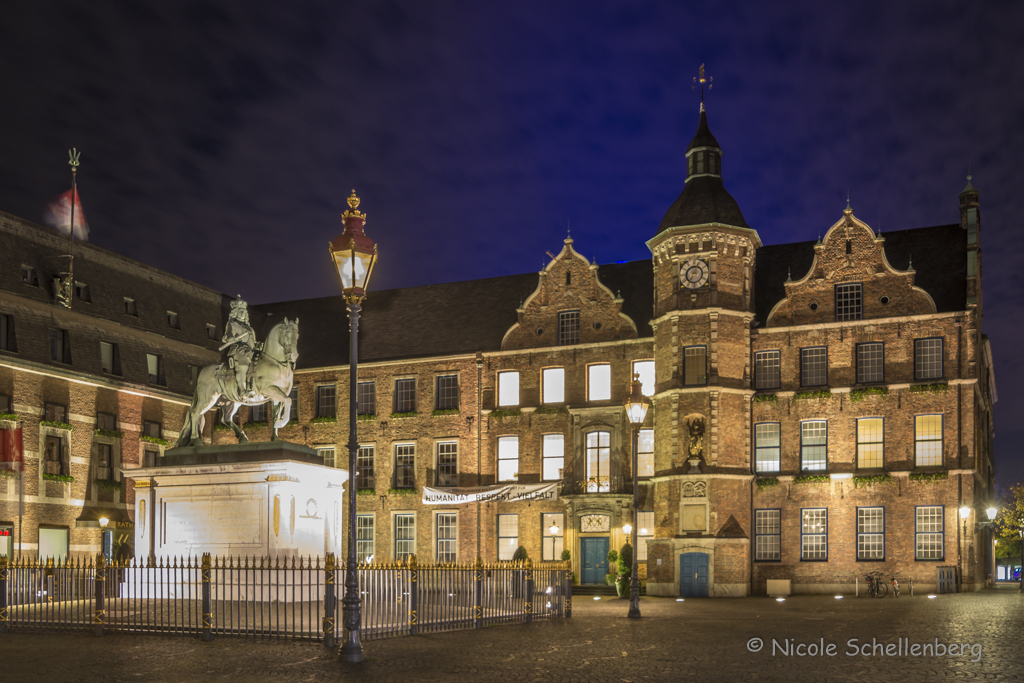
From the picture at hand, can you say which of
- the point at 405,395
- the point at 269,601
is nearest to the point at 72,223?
the point at 405,395

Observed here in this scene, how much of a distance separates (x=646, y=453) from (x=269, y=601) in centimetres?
2484

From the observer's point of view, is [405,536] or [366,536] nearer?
[405,536]

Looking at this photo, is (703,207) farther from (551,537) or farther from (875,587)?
(875,587)

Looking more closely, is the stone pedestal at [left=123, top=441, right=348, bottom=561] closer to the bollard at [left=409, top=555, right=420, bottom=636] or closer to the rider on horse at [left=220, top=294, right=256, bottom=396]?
the rider on horse at [left=220, top=294, right=256, bottom=396]

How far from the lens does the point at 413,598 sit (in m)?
17.2

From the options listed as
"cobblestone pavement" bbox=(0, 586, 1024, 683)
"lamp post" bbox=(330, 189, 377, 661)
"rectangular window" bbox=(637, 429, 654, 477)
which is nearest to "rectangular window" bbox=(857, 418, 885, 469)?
"rectangular window" bbox=(637, 429, 654, 477)

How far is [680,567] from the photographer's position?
116ft

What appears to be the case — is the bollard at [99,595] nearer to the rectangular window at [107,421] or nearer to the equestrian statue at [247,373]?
the equestrian statue at [247,373]

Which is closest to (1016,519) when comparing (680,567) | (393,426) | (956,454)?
(956,454)

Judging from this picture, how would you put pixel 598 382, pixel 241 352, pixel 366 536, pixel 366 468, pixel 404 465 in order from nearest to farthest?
pixel 241 352 < pixel 598 382 < pixel 366 536 < pixel 404 465 < pixel 366 468

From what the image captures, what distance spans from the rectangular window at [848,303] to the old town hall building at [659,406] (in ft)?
0.24

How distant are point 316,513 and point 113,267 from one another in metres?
25.2

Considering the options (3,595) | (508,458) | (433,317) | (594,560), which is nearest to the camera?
(3,595)

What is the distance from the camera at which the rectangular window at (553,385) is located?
40.7m
